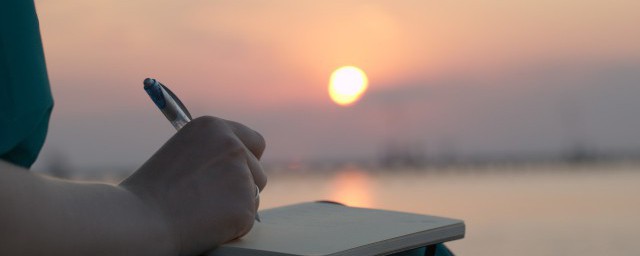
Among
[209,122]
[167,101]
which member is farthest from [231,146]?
[167,101]

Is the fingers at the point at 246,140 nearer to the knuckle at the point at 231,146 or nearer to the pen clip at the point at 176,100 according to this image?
the knuckle at the point at 231,146

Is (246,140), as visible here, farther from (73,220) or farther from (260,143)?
(73,220)

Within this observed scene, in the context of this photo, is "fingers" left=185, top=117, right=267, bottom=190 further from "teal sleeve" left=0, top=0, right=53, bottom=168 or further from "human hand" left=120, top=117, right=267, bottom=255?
"teal sleeve" left=0, top=0, right=53, bottom=168

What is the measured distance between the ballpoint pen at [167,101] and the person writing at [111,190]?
0.34 ft

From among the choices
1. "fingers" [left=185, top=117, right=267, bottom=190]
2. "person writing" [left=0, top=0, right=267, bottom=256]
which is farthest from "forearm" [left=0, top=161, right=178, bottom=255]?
"fingers" [left=185, top=117, right=267, bottom=190]

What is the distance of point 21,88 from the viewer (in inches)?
23.7

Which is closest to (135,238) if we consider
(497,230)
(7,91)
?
(7,91)

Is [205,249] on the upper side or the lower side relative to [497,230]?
upper

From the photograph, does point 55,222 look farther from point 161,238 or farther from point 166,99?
point 166,99

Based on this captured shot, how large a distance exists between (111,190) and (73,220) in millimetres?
68

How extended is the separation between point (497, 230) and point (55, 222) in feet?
22.0

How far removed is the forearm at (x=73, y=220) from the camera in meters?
0.54

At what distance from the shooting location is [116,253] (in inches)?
24.4

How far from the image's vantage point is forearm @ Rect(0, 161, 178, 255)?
0.54m
